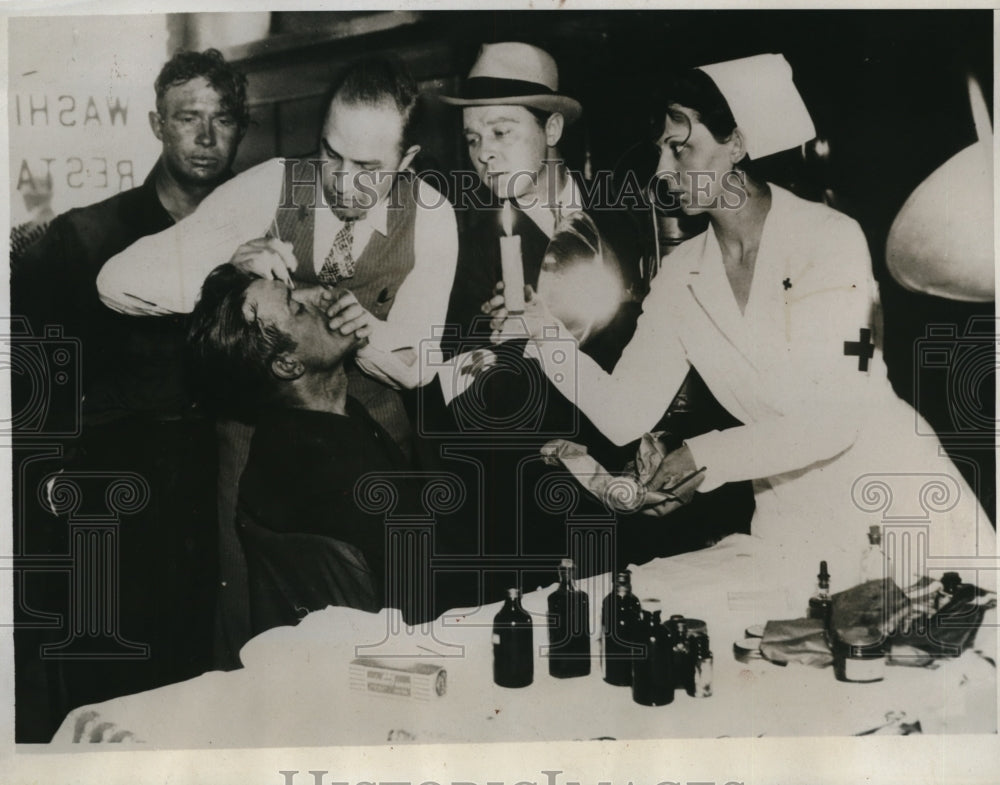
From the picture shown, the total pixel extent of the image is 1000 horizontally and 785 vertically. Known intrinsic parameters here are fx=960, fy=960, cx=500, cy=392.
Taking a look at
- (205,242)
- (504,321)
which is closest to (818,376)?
(504,321)

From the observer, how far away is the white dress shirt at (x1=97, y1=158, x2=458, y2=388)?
292cm

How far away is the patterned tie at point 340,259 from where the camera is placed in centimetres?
292

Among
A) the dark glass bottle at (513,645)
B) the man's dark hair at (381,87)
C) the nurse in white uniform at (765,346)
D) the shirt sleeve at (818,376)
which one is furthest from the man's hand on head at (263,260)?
the shirt sleeve at (818,376)

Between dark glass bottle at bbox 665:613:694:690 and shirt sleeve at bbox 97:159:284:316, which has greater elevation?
shirt sleeve at bbox 97:159:284:316

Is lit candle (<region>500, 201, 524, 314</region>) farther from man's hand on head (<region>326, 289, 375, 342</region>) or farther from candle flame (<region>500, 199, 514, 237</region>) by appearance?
man's hand on head (<region>326, 289, 375, 342</region>)

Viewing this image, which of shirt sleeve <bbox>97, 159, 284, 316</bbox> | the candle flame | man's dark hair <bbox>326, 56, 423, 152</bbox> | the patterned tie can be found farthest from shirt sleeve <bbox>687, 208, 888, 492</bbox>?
shirt sleeve <bbox>97, 159, 284, 316</bbox>

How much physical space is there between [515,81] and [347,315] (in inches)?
34.5

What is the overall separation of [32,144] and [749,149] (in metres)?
2.20

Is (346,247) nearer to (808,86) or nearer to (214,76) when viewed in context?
(214,76)

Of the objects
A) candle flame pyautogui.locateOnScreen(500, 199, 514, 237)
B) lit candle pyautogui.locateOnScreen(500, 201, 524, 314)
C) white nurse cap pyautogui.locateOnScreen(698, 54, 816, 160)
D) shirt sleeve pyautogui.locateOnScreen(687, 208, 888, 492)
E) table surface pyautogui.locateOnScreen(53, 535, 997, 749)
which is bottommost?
table surface pyautogui.locateOnScreen(53, 535, 997, 749)

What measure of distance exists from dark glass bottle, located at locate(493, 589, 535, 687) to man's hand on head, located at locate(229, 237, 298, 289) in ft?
3.89

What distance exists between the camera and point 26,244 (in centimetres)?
293

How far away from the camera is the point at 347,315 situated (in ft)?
9.58

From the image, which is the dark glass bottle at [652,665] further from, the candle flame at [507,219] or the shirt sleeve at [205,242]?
the shirt sleeve at [205,242]
